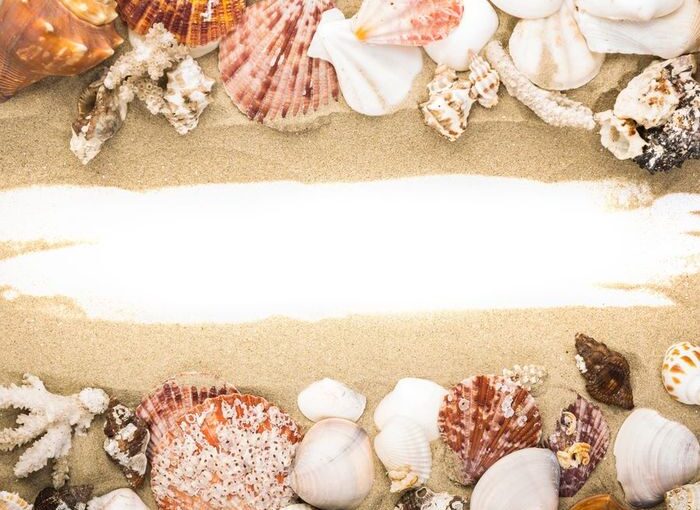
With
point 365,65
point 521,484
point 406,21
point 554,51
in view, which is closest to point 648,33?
point 554,51

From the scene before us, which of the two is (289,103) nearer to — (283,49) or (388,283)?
(283,49)

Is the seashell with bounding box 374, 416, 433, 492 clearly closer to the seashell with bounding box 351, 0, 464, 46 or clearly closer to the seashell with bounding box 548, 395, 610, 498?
the seashell with bounding box 548, 395, 610, 498

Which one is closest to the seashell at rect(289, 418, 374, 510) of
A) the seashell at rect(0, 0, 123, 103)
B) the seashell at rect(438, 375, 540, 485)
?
the seashell at rect(438, 375, 540, 485)

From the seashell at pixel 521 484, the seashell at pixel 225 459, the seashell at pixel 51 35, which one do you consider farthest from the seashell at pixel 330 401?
the seashell at pixel 51 35

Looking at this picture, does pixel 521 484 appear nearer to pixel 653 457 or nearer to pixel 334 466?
pixel 653 457

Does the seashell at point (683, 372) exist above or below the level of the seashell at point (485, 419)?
above

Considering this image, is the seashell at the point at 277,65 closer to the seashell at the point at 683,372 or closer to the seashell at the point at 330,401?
the seashell at the point at 330,401
